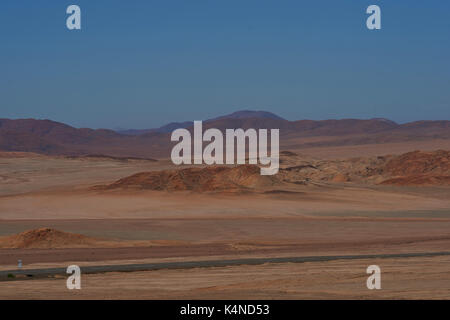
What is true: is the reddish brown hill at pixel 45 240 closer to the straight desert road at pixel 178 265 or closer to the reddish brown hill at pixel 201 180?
the straight desert road at pixel 178 265

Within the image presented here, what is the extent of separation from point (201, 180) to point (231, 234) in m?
20.9

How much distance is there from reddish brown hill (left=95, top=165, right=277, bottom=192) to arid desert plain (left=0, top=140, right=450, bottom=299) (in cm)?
13

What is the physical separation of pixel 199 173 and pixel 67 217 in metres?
17.0

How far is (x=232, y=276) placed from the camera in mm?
17562

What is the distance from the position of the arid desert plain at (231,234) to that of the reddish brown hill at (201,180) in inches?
5.0

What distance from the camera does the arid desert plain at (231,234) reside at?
15.9 meters

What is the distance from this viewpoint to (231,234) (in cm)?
3084

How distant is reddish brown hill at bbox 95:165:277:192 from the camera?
49.5 m

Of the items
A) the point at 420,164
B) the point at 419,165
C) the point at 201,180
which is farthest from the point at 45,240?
the point at 420,164

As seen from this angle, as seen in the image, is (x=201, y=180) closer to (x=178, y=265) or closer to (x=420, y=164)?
(x=420, y=164)

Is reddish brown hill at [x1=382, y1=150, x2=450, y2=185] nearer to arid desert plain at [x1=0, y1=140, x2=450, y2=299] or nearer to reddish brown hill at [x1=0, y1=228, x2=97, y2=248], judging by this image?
arid desert plain at [x1=0, y1=140, x2=450, y2=299]

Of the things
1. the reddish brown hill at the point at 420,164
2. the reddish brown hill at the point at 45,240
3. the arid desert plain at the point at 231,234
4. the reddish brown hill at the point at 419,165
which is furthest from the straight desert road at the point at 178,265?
the reddish brown hill at the point at 420,164

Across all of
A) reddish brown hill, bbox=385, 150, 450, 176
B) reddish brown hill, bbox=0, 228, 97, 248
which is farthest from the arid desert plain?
reddish brown hill, bbox=385, 150, 450, 176
